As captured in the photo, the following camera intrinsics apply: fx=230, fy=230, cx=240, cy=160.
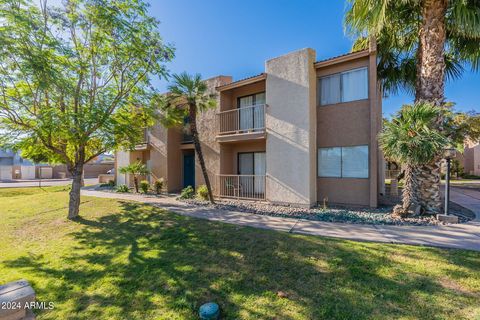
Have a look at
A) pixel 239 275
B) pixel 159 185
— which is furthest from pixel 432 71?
pixel 159 185

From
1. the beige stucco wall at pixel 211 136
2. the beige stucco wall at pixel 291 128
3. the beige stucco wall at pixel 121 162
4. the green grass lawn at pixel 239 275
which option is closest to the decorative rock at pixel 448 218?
the green grass lawn at pixel 239 275

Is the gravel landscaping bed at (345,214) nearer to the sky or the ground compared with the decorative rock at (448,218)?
nearer to the ground

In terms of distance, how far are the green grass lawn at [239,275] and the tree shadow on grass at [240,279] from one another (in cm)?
2

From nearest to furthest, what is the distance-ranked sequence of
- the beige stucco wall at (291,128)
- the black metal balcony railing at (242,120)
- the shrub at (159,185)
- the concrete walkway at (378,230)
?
the concrete walkway at (378,230) → the beige stucco wall at (291,128) → the black metal balcony railing at (242,120) → the shrub at (159,185)

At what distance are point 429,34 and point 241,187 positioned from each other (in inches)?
425

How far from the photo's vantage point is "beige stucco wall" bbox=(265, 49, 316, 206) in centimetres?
1082

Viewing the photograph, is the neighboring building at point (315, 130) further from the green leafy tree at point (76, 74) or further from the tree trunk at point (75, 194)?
the tree trunk at point (75, 194)

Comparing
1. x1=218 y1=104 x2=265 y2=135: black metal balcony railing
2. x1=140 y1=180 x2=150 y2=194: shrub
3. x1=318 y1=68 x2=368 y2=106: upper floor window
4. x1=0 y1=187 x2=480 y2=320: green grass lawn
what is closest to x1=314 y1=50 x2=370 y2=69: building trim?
x1=318 y1=68 x2=368 y2=106: upper floor window

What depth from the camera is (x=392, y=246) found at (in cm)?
577

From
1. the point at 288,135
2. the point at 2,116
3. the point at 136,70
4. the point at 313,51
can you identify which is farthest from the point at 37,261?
the point at 313,51

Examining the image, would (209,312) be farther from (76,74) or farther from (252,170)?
(252,170)

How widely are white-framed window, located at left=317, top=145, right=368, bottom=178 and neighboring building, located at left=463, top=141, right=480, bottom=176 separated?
35.9 meters

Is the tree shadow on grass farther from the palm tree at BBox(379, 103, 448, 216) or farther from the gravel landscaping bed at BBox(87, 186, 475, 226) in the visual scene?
the palm tree at BBox(379, 103, 448, 216)

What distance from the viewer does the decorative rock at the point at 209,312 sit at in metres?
3.57
